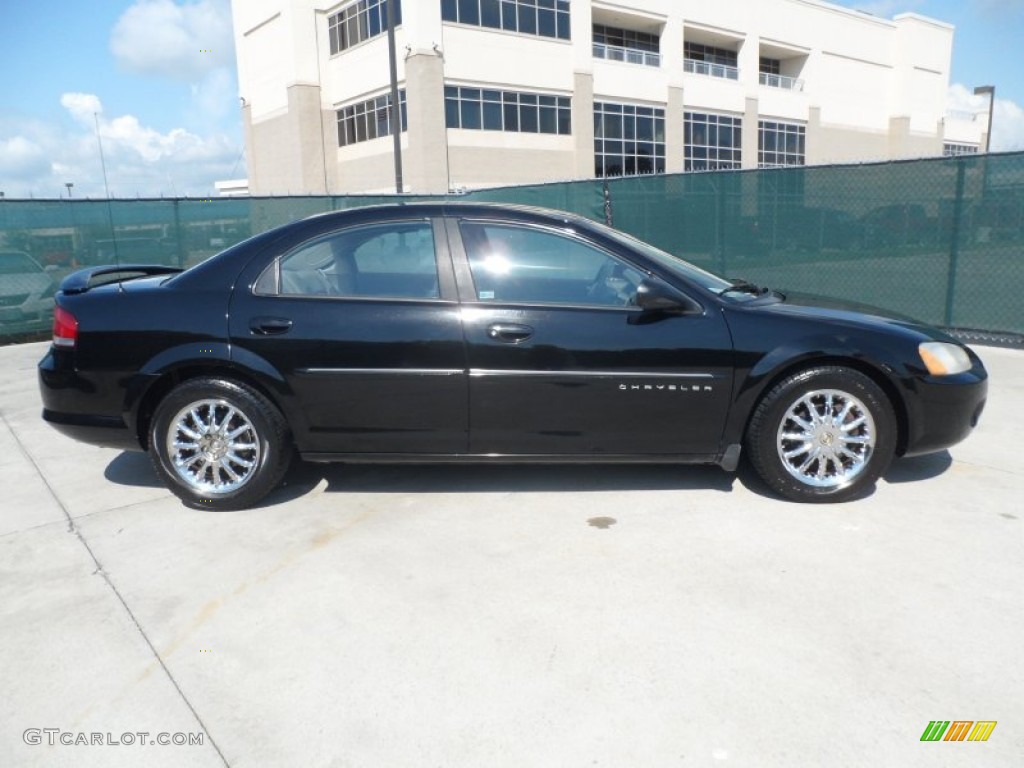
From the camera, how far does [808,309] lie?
13.8ft

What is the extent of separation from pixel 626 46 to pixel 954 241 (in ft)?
111

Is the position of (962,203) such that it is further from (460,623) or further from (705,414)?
(460,623)

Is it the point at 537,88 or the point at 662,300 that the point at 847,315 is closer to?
the point at 662,300

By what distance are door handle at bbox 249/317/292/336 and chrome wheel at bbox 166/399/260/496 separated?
1.48ft

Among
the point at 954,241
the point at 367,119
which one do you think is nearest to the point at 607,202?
the point at 954,241

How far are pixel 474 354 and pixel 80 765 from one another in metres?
2.39

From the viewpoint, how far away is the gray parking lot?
2375 mm

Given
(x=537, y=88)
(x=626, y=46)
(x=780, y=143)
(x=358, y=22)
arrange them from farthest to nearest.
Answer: (x=780, y=143)
(x=626, y=46)
(x=537, y=88)
(x=358, y=22)

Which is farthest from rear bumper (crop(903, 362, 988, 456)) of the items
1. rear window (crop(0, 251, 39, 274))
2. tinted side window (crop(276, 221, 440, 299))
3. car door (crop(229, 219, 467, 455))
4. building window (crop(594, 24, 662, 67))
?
building window (crop(594, 24, 662, 67))

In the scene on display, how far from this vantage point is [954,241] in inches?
347

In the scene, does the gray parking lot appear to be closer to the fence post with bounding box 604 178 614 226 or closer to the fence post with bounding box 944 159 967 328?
the fence post with bounding box 944 159 967 328

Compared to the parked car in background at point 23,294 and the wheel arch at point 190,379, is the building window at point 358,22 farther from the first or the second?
the wheel arch at point 190,379

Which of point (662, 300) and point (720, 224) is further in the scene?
point (720, 224)

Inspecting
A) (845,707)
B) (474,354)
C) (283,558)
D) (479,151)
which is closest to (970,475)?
(845,707)
